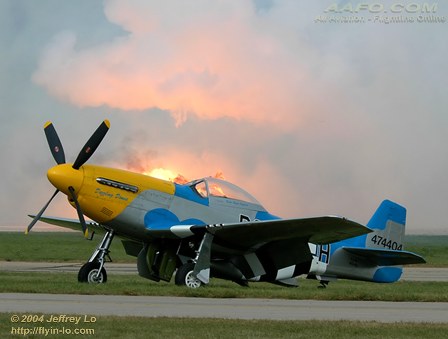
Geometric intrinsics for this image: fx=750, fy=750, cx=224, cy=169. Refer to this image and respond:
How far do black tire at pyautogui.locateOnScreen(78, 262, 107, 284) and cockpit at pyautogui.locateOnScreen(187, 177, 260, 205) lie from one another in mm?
2630

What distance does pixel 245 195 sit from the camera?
1648 centimetres

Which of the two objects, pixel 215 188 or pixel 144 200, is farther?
pixel 215 188

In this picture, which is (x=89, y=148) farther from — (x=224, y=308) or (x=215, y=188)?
(x=224, y=308)

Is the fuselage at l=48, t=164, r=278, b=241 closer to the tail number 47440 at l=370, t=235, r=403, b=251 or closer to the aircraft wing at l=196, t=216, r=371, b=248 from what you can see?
the aircraft wing at l=196, t=216, r=371, b=248

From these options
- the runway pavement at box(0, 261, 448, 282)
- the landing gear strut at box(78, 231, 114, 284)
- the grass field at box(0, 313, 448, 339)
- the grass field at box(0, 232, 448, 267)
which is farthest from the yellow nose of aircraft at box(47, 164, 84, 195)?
the grass field at box(0, 232, 448, 267)

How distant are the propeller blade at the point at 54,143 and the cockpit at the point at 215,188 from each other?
279 centimetres

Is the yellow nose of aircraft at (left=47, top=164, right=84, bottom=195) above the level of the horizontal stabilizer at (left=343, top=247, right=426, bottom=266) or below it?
above

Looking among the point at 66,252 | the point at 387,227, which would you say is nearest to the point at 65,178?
the point at 387,227

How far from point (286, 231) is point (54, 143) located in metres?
5.30

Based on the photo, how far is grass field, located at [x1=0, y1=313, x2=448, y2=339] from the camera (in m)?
7.87

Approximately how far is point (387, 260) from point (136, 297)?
26.5 ft

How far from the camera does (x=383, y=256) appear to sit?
1800cm

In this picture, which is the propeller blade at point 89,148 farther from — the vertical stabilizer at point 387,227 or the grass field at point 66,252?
the grass field at point 66,252

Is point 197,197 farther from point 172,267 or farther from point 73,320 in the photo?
point 73,320
